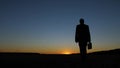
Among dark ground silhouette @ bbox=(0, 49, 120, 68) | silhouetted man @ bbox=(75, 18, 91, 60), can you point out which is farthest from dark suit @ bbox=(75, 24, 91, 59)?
dark ground silhouette @ bbox=(0, 49, 120, 68)

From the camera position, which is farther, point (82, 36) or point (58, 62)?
point (82, 36)

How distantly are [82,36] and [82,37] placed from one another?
44mm

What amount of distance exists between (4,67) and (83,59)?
4558 mm

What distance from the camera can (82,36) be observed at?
11461 mm

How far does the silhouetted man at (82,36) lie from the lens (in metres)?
11.4

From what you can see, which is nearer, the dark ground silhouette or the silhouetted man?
the dark ground silhouette

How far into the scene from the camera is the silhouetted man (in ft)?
37.4

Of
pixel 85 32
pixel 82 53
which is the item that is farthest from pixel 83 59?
pixel 85 32

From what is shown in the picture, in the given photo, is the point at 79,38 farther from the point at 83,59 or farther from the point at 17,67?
the point at 17,67

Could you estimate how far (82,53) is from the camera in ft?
37.6

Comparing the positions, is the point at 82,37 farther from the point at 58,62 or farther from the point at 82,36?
the point at 58,62

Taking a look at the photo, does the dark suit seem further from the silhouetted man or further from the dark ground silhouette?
the dark ground silhouette

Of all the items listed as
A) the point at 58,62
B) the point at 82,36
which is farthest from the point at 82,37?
the point at 58,62

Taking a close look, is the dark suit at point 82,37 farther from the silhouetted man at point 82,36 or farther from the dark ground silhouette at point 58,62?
the dark ground silhouette at point 58,62
